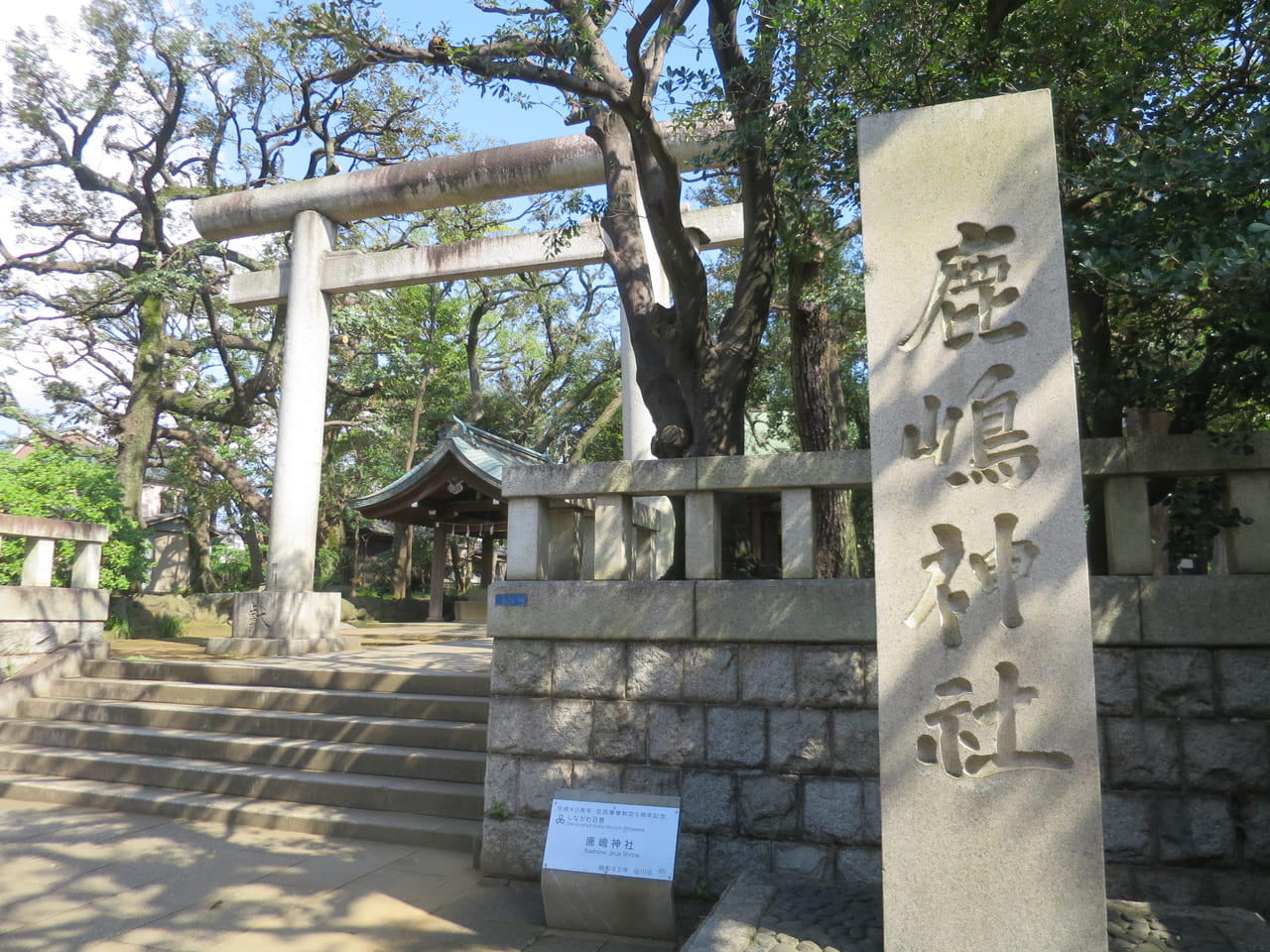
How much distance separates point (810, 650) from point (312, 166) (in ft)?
48.5

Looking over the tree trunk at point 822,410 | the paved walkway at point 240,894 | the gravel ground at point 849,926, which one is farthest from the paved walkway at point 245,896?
the tree trunk at point 822,410

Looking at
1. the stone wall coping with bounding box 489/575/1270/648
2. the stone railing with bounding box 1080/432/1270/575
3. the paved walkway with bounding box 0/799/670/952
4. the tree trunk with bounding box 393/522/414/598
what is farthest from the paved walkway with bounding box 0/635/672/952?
the tree trunk with bounding box 393/522/414/598

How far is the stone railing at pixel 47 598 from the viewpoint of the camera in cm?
832

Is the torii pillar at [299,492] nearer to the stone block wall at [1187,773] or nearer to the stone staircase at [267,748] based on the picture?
the stone staircase at [267,748]

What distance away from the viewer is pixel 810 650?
14.1ft

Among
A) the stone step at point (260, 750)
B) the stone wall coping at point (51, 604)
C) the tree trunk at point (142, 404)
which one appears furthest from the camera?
the tree trunk at point (142, 404)

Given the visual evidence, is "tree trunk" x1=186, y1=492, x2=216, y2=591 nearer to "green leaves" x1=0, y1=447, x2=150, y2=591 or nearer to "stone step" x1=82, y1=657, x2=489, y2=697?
"green leaves" x1=0, y1=447, x2=150, y2=591

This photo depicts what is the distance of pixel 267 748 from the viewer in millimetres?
6617

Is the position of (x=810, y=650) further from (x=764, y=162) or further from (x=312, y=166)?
(x=312, y=166)

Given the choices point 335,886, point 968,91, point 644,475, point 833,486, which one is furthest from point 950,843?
point 968,91

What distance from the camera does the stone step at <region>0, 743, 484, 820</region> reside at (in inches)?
224

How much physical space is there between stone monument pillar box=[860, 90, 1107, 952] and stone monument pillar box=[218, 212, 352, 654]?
9287 mm

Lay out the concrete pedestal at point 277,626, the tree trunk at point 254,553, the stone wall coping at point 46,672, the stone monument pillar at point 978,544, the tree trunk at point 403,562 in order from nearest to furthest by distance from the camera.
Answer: the stone monument pillar at point 978,544 → the stone wall coping at point 46,672 → the concrete pedestal at point 277,626 → the tree trunk at point 254,553 → the tree trunk at point 403,562

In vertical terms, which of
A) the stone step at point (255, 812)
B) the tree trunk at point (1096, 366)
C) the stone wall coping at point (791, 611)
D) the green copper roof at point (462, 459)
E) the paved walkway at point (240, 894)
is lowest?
the paved walkway at point (240, 894)
